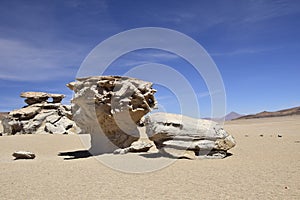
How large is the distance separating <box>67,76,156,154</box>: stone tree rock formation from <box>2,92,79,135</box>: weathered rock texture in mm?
9557

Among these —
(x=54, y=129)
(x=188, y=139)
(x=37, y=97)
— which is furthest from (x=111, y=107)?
(x=37, y=97)

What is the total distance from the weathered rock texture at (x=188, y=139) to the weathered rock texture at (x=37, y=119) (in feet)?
46.8

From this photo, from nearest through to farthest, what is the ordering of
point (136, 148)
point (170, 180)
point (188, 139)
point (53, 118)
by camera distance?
point (170, 180), point (188, 139), point (136, 148), point (53, 118)

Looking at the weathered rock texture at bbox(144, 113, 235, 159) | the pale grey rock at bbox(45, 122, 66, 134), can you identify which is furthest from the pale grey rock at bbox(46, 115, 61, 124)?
the weathered rock texture at bbox(144, 113, 235, 159)

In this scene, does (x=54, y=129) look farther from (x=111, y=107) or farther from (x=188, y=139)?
(x=188, y=139)

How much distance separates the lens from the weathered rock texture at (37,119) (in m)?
25.2

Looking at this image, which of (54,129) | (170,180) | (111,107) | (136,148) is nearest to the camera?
(170,180)

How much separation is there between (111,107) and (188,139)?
15.7ft

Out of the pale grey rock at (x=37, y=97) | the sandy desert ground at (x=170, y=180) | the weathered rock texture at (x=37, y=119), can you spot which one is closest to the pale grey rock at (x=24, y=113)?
the weathered rock texture at (x=37, y=119)

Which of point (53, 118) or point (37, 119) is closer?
point (37, 119)

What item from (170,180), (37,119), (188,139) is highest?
(37,119)

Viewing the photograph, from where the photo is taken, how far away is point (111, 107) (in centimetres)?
1470

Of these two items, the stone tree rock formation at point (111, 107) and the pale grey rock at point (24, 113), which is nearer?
the stone tree rock formation at point (111, 107)

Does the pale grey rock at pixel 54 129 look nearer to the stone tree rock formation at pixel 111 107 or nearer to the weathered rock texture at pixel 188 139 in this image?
the stone tree rock formation at pixel 111 107
